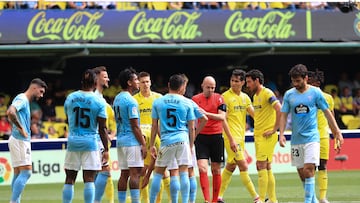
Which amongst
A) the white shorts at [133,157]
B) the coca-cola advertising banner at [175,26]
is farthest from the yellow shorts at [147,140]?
the coca-cola advertising banner at [175,26]

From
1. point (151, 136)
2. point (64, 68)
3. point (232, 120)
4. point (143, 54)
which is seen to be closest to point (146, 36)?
point (143, 54)

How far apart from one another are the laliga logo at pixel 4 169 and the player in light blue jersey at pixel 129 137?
10.2 m

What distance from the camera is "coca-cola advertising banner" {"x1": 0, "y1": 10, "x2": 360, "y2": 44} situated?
28297 millimetres

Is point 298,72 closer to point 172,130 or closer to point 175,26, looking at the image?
point 172,130

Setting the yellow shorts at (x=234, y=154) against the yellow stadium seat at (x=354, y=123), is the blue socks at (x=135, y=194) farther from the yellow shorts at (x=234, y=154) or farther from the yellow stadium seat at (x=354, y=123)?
the yellow stadium seat at (x=354, y=123)

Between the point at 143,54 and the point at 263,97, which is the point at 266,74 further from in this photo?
the point at 263,97

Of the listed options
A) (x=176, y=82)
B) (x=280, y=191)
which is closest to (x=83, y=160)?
(x=176, y=82)

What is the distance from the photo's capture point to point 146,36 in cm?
2953

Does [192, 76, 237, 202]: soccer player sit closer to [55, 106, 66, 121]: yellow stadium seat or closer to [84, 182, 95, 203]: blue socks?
[84, 182, 95, 203]: blue socks

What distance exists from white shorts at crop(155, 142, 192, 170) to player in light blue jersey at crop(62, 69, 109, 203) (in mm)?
1079

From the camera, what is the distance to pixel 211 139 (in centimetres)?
1688

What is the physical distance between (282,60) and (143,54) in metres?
6.08

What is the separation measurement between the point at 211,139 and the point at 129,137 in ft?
9.87

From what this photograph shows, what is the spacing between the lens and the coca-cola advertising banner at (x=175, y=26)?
28.3 meters
